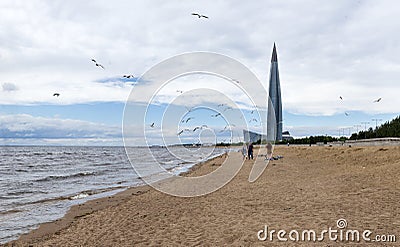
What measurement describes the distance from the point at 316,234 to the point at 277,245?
3.07ft

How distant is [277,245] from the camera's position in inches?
283

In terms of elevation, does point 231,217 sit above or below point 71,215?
above

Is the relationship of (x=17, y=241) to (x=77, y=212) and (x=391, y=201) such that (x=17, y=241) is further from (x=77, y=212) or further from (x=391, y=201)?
(x=391, y=201)

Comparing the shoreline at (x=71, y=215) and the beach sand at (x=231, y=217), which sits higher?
the beach sand at (x=231, y=217)

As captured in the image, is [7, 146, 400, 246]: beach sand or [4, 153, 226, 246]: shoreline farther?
[4, 153, 226, 246]: shoreline

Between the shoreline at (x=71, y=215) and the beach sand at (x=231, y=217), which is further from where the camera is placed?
the shoreline at (x=71, y=215)

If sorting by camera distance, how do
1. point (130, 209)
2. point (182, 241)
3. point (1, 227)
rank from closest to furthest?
point (182, 241) < point (1, 227) < point (130, 209)

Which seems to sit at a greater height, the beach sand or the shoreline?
the beach sand

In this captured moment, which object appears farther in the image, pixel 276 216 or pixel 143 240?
pixel 276 216

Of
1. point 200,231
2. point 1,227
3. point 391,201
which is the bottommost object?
point 1,227

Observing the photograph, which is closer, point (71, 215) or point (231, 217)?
point (231, 217)

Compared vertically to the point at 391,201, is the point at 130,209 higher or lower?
lower

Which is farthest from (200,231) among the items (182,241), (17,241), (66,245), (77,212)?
(77,212)

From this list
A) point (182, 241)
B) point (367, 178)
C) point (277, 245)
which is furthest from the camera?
point (367, 178)
